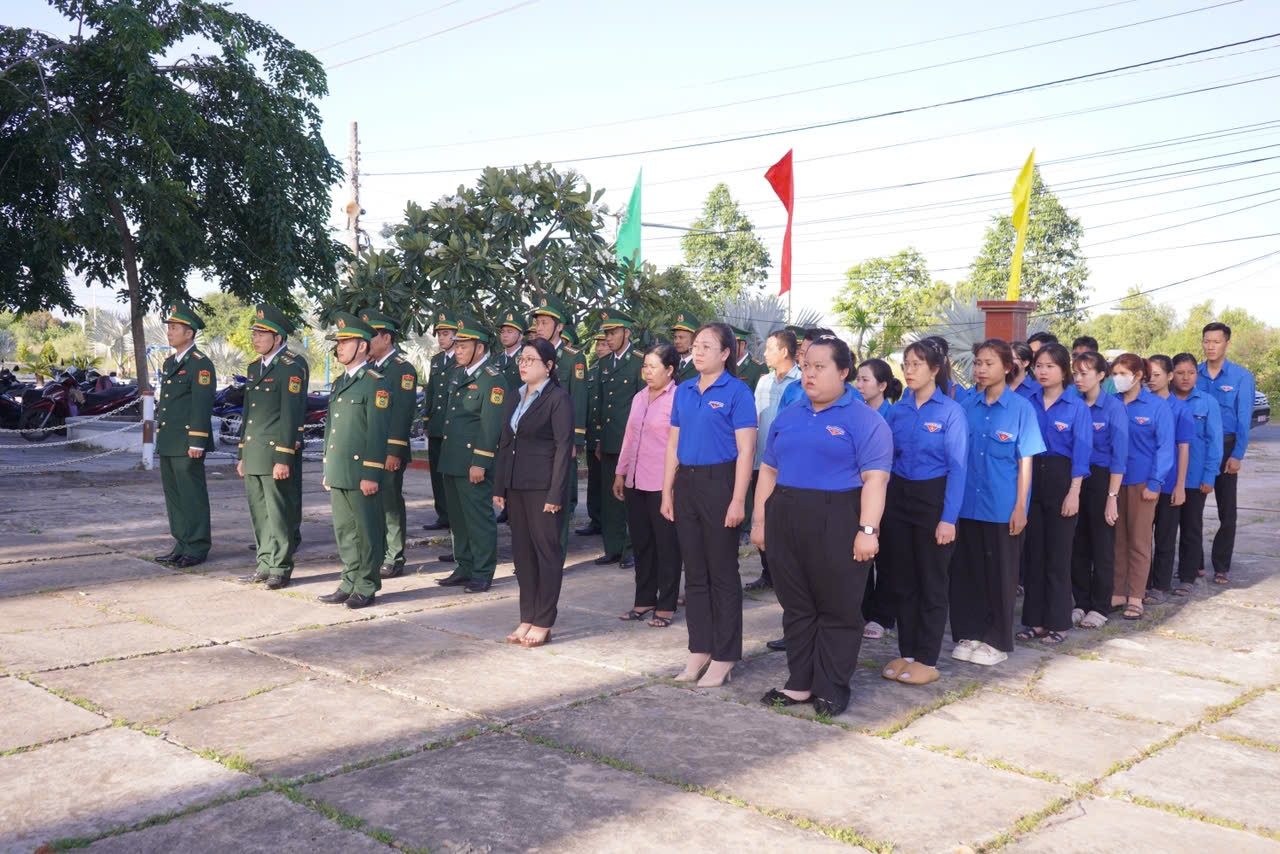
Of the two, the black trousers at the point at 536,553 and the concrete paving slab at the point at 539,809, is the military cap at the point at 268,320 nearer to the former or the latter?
the black trousers at the point at 536,553

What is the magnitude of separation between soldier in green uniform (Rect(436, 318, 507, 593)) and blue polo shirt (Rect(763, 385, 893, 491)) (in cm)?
267

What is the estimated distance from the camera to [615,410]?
877 centimetres

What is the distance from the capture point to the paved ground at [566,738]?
Result: 3.51 m

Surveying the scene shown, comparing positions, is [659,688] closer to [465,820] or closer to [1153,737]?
[465,820]

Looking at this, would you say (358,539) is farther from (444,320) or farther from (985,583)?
(985,583)

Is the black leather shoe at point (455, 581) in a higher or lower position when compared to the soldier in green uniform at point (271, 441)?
lower

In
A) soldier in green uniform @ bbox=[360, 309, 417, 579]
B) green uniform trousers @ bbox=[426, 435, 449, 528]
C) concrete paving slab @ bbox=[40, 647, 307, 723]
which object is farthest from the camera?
green uniform trousers @ bbox=[426, 435, 449, 528]

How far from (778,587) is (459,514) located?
11.6 ft

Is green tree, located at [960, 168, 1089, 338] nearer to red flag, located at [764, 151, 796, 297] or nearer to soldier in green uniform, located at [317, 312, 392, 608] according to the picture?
red flag, located at [764, 151, 796, 297]

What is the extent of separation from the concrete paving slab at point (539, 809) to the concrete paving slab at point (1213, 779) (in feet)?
4.49

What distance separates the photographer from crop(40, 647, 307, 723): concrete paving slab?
467 cm

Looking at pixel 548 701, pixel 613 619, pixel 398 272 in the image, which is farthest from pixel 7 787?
pixel 398 272

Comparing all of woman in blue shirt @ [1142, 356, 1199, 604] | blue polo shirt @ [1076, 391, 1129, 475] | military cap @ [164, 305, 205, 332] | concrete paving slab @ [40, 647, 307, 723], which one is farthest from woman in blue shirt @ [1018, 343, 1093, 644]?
military cap @ [164, 305, 205, 332]

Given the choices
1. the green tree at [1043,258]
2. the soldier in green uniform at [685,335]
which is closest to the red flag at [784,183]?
the soldier in green uniform at [685,335]
